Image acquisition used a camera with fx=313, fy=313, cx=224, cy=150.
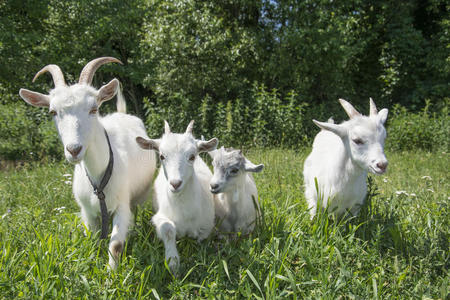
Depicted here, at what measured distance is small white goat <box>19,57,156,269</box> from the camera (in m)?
2.21

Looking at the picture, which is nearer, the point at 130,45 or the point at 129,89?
the point at 130,45

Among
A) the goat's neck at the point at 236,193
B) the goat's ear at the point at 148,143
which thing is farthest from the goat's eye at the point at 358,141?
the goat's ear at the point at 148,143

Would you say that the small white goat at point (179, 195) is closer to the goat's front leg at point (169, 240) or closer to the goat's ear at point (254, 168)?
the goat's front leg at point (169, 240)

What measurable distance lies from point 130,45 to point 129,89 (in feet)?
7.05

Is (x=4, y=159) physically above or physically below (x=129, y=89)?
below

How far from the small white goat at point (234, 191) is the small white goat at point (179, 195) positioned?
19 cm

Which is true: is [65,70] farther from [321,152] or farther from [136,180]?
[321,152]

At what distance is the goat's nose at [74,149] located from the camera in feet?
6.83

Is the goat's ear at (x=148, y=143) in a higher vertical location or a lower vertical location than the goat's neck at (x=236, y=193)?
higher

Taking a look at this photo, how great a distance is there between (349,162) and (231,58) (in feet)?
21.1

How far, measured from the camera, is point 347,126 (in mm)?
2834

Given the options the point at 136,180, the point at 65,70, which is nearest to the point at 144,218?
the point at 136,180

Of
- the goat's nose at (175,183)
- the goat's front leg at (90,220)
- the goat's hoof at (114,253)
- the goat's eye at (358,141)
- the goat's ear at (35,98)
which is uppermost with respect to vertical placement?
the goat's ear at (35,98)

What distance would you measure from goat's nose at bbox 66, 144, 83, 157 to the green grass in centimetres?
83
